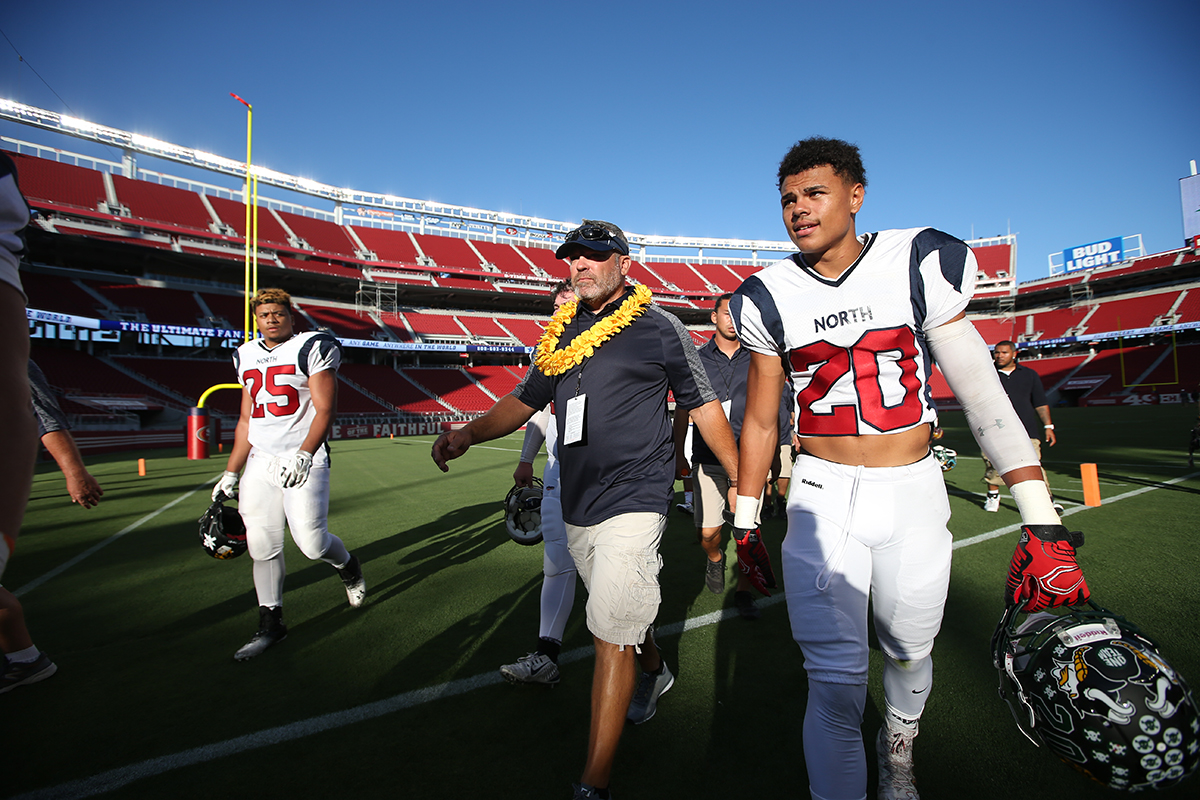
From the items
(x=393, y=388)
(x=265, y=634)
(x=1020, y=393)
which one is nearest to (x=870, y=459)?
(x=265, y=634)

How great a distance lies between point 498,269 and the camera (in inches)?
1927

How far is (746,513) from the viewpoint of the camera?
2.44m

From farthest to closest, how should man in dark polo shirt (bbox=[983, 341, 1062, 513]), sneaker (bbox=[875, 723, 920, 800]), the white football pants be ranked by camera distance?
man in dark polo shirt (bbox=[983, 341, 1062, 513]) < sneaker (bbox=[875, 723, 920, 800]) < the white football pants

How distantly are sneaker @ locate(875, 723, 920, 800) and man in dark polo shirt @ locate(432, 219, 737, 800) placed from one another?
1.05m

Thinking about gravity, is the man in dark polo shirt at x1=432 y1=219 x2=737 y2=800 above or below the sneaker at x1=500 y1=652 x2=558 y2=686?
above

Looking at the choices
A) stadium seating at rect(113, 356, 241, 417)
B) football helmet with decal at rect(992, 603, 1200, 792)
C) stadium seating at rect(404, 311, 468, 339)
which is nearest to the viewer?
football helmet with decal at rect(992, 603, 1200, 792)

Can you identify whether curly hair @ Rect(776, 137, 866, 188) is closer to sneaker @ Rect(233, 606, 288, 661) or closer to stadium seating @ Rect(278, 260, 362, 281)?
sneaker @ Rect(233, 606, 288, 661)

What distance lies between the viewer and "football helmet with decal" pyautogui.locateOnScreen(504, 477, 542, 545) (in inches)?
171

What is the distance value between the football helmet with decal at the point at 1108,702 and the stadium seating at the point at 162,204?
45.2 m

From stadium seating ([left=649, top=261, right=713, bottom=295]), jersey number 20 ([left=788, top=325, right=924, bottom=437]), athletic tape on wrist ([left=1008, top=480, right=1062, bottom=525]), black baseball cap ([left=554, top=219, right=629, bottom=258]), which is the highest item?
stadium seating ([left=649, top=261, right=713, bottom=295])

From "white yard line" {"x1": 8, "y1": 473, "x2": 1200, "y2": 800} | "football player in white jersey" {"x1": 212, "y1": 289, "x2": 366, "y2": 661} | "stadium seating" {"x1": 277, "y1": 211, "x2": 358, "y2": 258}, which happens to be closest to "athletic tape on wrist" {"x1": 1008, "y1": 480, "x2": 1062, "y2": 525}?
"white yard line" {"x1": 8, "y1": 473, "x2": 1200, "y2": 800}

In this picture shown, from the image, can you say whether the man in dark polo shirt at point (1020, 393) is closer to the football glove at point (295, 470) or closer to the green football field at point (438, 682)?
the green football field at point (438, 682)

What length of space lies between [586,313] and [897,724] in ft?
7.44

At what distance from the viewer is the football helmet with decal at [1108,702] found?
162 cm
